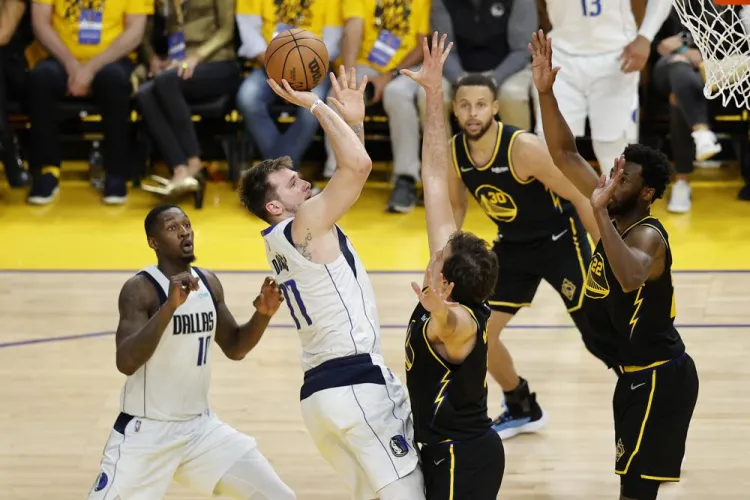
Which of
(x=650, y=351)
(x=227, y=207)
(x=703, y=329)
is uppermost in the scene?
(x=650, y=351)

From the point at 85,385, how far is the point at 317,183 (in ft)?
14.0

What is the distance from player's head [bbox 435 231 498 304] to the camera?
3844 millimetres

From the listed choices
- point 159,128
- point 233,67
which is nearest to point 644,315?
point 159,128

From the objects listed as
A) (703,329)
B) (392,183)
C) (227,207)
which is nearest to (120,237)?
(227,207)

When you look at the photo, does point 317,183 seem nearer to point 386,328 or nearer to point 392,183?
point 392,183

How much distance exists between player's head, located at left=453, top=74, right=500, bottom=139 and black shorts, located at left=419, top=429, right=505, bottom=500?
6.51 ft

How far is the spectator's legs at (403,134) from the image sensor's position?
9.52 metres

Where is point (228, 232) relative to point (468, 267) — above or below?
below

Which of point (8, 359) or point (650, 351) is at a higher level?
point (650, 351)

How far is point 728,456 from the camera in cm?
545

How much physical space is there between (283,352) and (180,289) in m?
2.82

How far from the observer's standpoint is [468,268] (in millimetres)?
3844

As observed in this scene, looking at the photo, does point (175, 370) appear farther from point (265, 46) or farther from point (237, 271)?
point (265, 46)

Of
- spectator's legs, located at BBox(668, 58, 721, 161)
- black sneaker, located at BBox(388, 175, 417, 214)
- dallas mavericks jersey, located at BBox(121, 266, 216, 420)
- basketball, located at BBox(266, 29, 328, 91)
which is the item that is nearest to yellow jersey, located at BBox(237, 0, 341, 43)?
black sneaker, located at BBox(388, 175, 417, 214)
